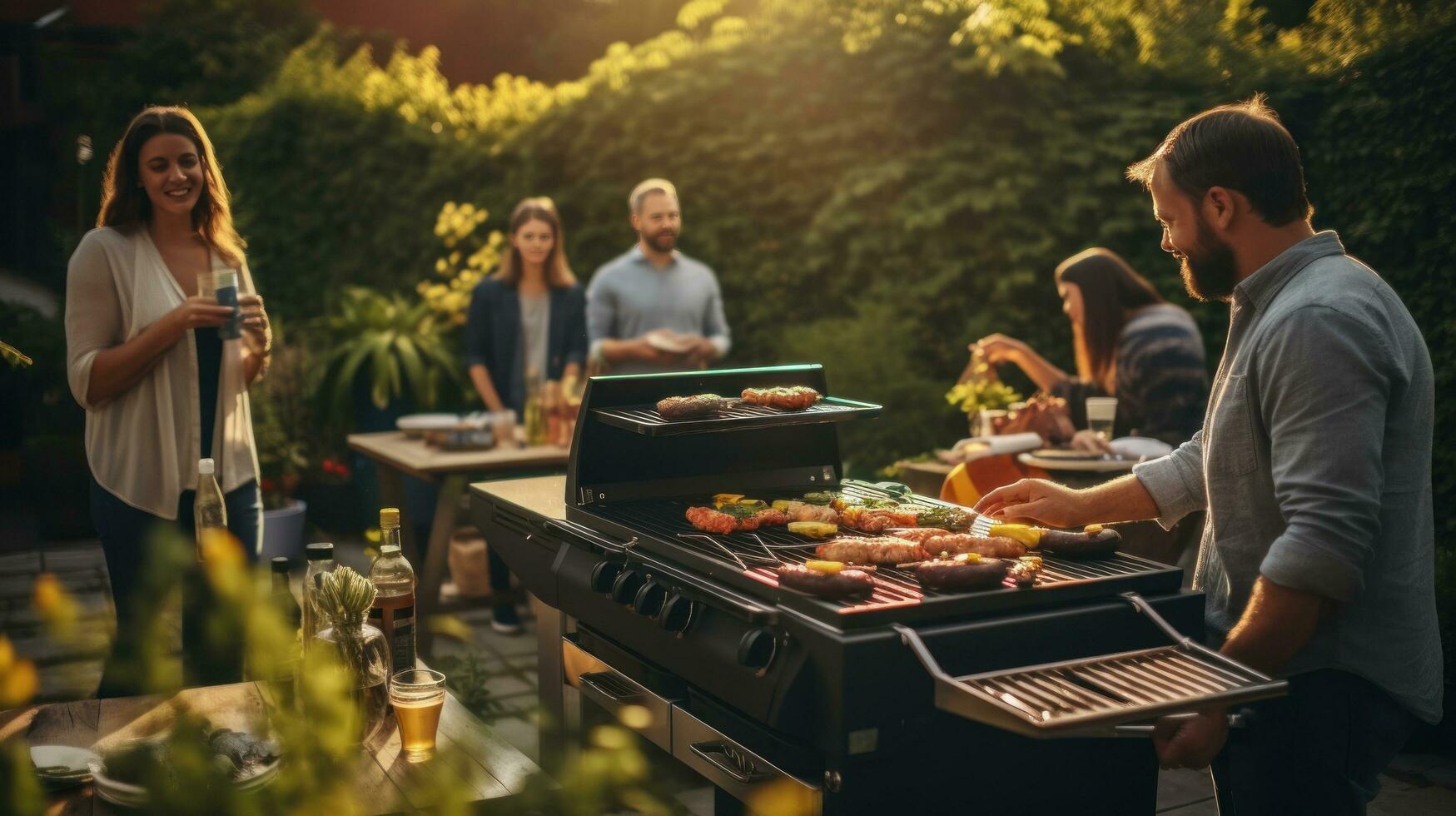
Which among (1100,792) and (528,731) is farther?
(528,731)

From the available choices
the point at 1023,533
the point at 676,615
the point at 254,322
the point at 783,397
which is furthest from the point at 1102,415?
the point at 254,322

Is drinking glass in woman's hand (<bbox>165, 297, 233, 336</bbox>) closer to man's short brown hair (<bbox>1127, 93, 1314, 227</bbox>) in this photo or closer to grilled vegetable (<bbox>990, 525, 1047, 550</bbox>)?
grilled vegetable (<bbox>990, 525, 1047, 550</bbox>)

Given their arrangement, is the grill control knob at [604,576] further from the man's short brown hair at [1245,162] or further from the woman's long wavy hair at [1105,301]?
the woman's long wavy hair at [1105,301]

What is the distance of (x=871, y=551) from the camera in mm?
2354

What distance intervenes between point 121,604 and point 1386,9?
527 cm

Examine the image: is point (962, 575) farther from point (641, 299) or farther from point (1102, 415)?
point (641, 299)

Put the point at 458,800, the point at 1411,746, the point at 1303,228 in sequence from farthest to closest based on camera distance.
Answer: the point at 1411,746 < the point at 1303,228 < the point at 458,800

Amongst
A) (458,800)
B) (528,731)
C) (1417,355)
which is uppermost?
(1417,355)

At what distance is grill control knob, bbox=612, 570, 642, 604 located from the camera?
97.4 inches

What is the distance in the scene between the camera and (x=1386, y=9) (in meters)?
5.04

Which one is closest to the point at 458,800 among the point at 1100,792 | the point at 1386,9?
the point at 1100,792

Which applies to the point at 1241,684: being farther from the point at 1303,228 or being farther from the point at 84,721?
the point at 84,721

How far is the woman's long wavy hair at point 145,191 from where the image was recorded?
3.36 m

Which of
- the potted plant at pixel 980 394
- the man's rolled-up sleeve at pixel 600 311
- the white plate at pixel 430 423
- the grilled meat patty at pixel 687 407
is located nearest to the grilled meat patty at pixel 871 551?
the grilled meat patty at pixel 687 407
